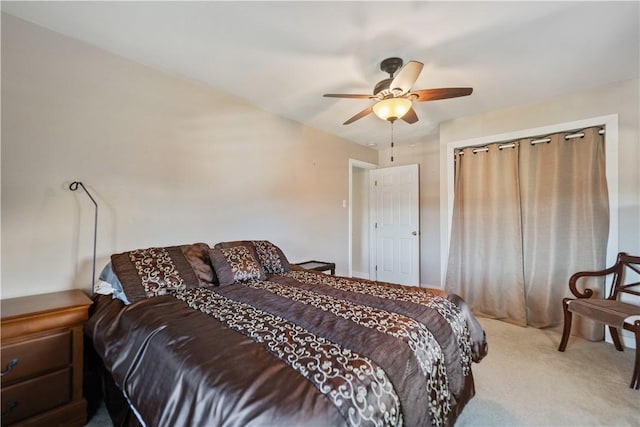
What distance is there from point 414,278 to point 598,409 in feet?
9.04

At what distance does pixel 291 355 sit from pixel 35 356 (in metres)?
1.51

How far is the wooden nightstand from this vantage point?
1446 millimetres

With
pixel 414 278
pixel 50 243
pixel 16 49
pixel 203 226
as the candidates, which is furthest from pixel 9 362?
pixel 414 278

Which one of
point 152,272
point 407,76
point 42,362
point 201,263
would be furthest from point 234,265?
point 407,76

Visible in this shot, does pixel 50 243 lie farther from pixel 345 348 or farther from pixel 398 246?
pixel 398 246

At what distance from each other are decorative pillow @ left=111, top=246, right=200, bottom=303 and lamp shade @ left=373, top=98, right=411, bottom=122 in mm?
1919

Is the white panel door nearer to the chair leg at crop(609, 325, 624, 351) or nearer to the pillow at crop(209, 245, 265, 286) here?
the chair leg at crop(609, 325, 624, 351)

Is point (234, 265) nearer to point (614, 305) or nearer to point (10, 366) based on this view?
point (10, 366)

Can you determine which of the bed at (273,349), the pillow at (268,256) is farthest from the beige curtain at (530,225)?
the pillow at (268,256)

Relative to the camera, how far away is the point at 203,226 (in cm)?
274

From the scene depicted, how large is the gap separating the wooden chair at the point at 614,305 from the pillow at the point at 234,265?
2.70m

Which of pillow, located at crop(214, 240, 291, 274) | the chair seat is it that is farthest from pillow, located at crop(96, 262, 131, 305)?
the chair seat

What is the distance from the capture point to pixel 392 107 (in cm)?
216

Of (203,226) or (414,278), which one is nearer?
(203,226)
